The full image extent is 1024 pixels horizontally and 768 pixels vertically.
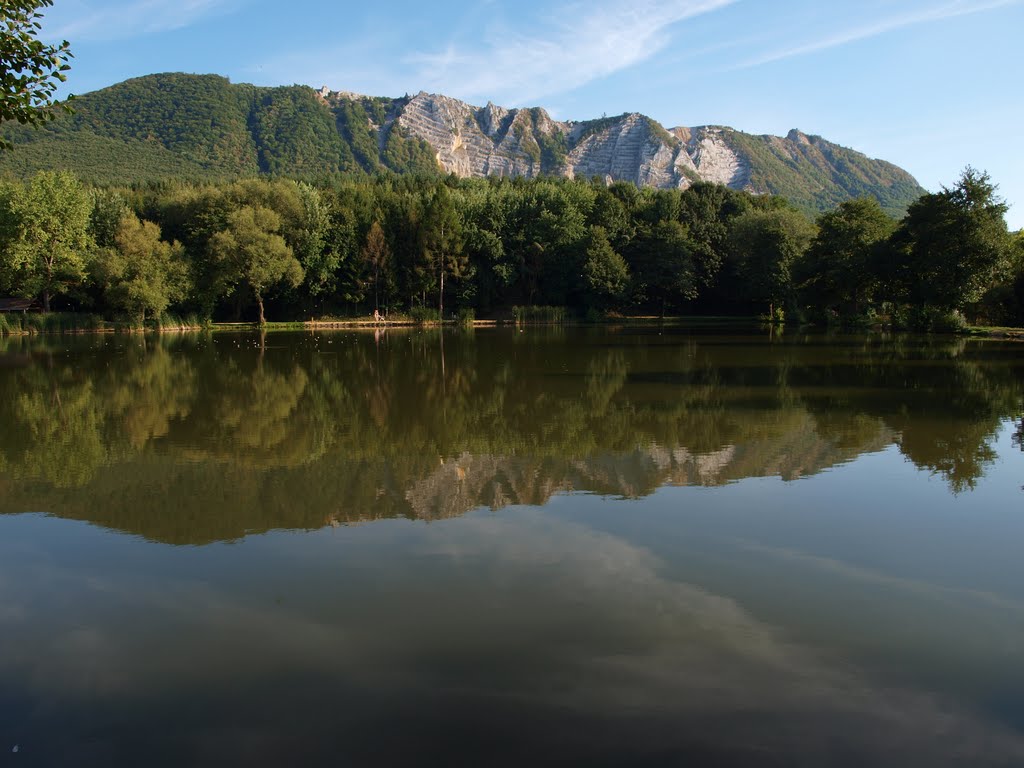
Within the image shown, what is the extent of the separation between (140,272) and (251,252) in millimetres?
7727

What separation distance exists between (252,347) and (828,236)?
134 feet

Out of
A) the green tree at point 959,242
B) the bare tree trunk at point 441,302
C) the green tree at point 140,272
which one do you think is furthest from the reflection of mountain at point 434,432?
the bare tree trunk at point 441,302

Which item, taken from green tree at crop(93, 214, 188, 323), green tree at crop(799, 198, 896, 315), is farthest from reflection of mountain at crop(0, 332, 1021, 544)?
green tree at crop(93, 214, 188, 323)

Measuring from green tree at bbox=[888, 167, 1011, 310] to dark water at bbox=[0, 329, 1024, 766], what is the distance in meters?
33.6

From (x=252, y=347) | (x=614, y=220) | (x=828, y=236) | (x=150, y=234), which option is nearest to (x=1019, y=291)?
(x=828, y=236)

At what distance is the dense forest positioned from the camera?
47500mm

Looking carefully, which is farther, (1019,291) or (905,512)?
(1019,291)

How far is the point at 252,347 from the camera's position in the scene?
125 ft

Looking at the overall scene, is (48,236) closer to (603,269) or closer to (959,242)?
(603,269)

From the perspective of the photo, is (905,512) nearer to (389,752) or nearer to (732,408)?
(389,752)

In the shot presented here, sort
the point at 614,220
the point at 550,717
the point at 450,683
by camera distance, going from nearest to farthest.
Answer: the point at 550,717 < the point at 450,683 < the point at 614,220

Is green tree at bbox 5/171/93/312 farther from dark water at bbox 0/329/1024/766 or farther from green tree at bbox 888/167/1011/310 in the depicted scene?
green tree at bbox 888/167/1011/310

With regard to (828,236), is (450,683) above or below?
below

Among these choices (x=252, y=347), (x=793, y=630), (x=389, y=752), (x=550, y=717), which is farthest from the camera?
(x=252, y=347)
